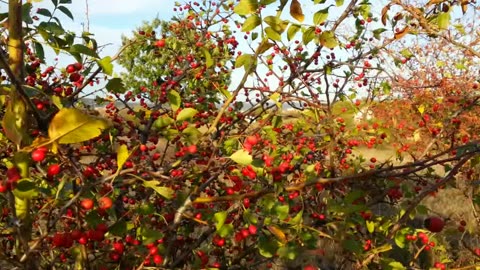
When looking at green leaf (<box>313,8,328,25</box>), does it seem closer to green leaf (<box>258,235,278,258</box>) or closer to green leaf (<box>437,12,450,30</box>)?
green leaf (<box>437,12,450,30</box>)

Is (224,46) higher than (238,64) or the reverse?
the reverse

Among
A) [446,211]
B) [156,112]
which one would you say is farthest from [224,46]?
[446,211]

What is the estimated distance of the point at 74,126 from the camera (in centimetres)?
121

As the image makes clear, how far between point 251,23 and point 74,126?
91 centimetres

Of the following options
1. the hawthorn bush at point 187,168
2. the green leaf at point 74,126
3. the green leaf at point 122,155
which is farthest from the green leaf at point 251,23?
the green leaf at point 74,126

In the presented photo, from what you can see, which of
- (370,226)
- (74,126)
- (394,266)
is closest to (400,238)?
(370,226)

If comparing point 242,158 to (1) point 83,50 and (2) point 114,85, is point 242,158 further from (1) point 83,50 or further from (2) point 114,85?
(1) point 83,50

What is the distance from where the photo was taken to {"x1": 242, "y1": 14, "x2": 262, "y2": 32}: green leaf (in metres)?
1.85

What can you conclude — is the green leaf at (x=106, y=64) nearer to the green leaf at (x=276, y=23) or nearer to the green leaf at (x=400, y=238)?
the green leaf at (x=276, y=23)

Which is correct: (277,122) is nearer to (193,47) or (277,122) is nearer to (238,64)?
(238,64)

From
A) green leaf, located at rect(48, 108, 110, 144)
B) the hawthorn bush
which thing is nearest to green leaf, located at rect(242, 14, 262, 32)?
the hawthorn bush

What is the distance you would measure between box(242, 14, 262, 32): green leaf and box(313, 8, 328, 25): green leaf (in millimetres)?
222

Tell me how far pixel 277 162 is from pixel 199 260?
3.83 feet

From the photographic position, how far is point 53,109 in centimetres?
227
